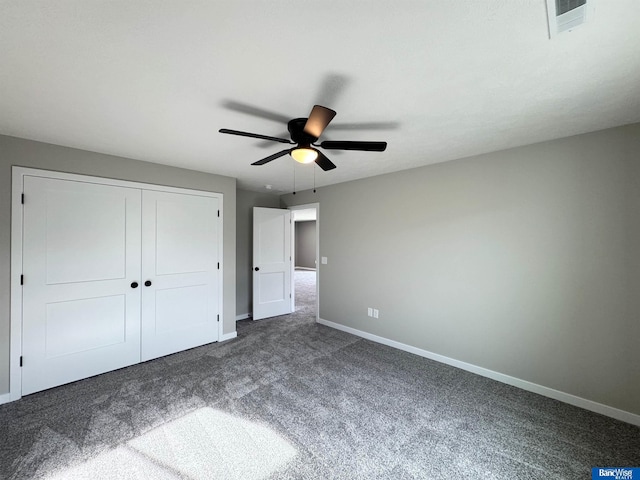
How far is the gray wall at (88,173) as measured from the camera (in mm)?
2311

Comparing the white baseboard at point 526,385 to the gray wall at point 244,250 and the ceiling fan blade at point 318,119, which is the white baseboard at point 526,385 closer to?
the gray wall at point 244,250

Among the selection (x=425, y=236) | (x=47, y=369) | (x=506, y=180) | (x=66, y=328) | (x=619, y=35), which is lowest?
(x=47, y=369)

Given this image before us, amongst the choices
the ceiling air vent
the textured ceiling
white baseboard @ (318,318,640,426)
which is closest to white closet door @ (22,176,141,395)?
the textured ceiling

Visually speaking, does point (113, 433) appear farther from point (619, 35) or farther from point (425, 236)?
point (619, 35)

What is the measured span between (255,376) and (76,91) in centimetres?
282

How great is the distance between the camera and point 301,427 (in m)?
2.00

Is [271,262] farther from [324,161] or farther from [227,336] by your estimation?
[324,161]

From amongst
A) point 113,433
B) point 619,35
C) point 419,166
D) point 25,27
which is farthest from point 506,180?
point 113,433

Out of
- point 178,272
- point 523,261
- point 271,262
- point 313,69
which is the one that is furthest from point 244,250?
point 523,261

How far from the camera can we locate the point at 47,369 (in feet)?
8.25

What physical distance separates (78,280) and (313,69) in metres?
3.12

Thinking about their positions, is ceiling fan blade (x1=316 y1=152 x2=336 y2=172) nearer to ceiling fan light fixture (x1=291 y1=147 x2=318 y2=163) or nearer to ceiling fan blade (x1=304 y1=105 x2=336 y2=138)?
ceiling fan light fixture (x1=291 y1=147 x2=318 y2=163)

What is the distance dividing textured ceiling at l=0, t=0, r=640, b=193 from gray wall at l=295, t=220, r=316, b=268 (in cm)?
954

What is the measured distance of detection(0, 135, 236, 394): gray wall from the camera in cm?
231
